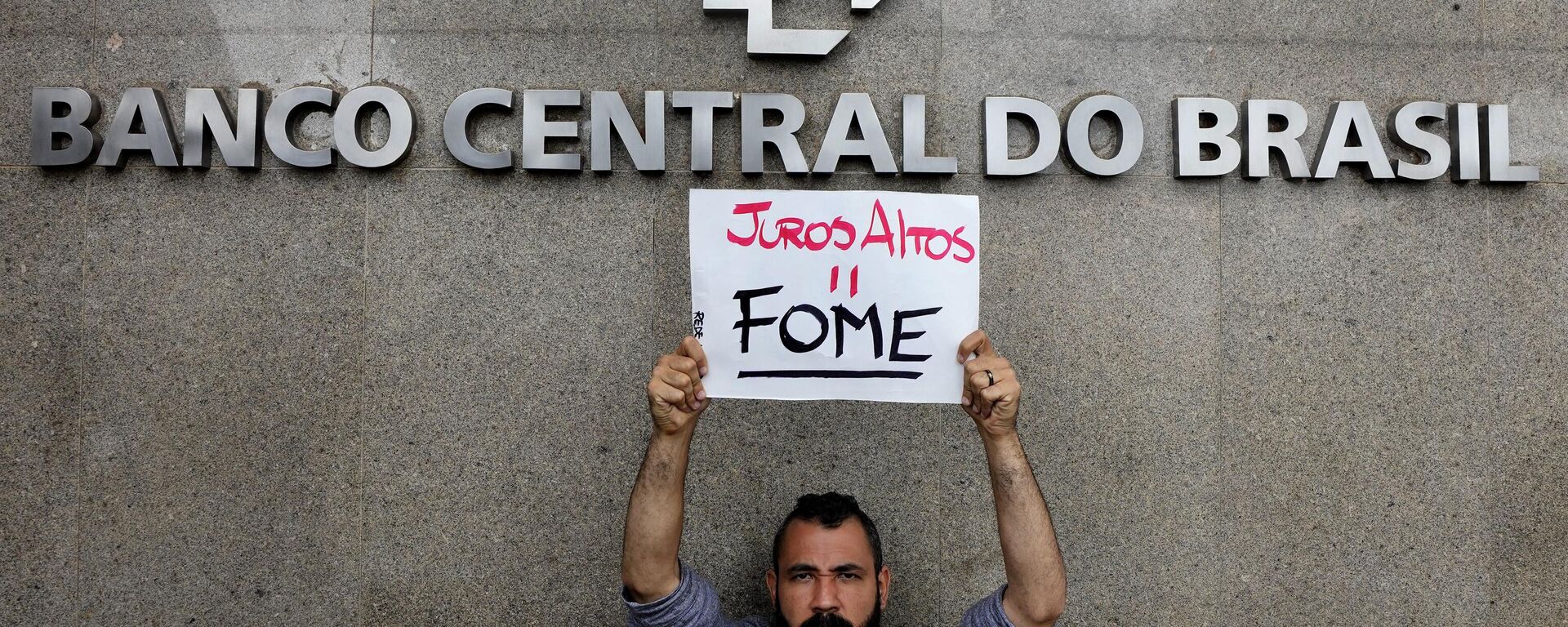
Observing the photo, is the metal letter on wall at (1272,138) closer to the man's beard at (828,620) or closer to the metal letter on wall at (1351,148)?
the metal letter on wall at (1351,148)

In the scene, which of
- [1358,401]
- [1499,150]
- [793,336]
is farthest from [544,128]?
[1499,150]

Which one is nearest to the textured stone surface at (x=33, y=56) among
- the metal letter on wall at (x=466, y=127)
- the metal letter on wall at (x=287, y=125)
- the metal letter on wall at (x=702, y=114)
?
the metal letter on wall at (x=287, y=125)

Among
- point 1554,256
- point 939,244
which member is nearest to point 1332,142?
point 1554,256

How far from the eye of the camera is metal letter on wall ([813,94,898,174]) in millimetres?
2904

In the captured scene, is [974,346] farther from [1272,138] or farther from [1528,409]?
[1528,409]

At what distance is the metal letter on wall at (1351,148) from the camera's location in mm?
2959

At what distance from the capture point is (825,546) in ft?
7.94

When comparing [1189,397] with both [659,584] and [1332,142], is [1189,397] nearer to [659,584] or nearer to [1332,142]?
[1332,142]

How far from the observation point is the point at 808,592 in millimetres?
2389

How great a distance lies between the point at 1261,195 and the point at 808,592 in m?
2.13

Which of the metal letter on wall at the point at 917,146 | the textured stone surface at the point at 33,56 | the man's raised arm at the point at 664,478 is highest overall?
the textured stone surface at the point at 33,56

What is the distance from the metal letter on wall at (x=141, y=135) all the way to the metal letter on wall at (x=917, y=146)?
2555 mm

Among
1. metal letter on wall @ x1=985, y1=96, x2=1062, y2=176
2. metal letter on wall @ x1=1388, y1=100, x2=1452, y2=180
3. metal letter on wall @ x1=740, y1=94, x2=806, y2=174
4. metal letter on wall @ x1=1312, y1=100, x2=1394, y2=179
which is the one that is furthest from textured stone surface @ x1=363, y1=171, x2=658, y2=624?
metal letter on wall @ x1=1388, y1=100, x2=1452, y2=180

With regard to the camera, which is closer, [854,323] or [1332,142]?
[854,323]
